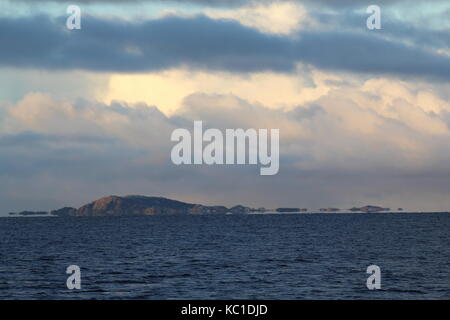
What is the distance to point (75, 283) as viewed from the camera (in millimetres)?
69375

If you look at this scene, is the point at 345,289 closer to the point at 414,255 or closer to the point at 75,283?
the point at 75,283

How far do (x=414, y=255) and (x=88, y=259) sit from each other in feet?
182

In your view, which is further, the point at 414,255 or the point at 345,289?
the point at 414,255

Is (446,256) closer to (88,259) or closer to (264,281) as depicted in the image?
(264,281)
